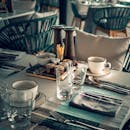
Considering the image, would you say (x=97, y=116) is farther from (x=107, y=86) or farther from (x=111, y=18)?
(x=111, y=18)

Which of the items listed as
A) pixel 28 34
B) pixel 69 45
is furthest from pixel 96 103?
pixel 28 34

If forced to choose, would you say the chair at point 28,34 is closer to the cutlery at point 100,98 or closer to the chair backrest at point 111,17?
the cutlery at point 100,98

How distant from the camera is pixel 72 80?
129cm

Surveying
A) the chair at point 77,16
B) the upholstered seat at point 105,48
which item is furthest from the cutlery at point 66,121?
the chair at point 77,16

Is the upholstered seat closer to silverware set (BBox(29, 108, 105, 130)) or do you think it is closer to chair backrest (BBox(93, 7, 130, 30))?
silverware set (BBox(29, 108, 105, 130))

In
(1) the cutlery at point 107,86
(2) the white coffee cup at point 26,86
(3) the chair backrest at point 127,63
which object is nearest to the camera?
(2) the white coffee cup at point 26,86

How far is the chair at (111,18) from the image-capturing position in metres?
3.89

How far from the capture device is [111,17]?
3910 millimetres

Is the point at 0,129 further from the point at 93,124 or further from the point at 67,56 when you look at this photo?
the point at 67,56

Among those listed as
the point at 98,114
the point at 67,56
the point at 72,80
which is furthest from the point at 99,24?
the point at 98,114

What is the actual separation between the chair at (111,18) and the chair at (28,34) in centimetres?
142

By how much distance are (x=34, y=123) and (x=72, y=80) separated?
38 centimetres

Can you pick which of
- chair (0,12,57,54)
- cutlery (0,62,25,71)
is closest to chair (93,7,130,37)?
chair (0,12,57,54)

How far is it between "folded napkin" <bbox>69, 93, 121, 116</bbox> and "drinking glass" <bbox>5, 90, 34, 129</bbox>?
0.18m
